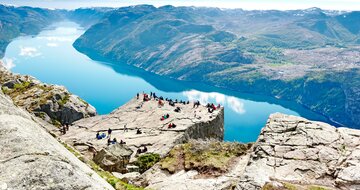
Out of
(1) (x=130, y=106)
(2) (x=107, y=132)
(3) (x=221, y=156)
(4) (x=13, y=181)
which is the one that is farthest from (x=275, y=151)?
(1) (x=130, y=106)

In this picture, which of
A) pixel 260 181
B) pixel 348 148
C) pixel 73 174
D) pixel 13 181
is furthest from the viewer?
pixel 348 148

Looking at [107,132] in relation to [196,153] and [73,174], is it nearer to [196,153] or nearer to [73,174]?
[196,153]

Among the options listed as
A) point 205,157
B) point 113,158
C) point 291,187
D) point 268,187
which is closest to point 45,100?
point 113,158

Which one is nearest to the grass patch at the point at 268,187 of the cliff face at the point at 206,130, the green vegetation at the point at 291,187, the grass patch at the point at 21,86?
the green vegetation at the point at 291,187

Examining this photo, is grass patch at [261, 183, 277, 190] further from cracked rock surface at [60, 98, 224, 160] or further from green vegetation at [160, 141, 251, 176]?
cracked rock surface at [60, 98, 224, 160]

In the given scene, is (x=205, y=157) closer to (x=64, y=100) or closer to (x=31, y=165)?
(x=31, y=165)
